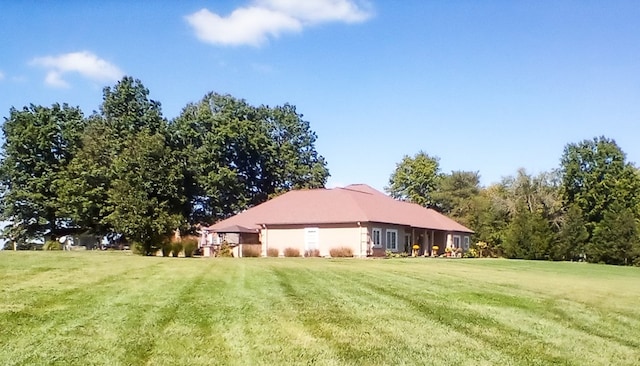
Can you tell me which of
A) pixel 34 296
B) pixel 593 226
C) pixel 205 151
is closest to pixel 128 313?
pixel 34 296

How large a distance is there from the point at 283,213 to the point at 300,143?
76.2 feet

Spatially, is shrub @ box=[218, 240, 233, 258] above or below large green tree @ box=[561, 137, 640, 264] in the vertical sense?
→ below

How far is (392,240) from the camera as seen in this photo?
46.7 meters

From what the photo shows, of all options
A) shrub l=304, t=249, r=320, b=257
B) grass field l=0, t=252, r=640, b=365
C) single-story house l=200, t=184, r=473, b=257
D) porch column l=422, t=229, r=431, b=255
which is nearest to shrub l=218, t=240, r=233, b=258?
single-story house l=200, t=184, r=473, b=257

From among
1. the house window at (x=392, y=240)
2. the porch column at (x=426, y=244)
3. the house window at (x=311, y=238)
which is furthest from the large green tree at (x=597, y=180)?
the house window at (x=311, y=238)

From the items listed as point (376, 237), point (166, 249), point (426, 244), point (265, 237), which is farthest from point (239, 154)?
point (166, 249)

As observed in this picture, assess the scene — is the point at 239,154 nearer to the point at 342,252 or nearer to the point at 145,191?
the point at 145,191

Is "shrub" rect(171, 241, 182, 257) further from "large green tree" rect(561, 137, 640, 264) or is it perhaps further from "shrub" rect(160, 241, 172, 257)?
"large green tree" rect(561, 137, 640, 264)

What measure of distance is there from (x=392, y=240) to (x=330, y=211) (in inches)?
209

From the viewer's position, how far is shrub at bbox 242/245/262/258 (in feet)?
142

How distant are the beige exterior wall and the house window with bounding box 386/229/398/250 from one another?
3.89 meters

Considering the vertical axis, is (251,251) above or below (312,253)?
above

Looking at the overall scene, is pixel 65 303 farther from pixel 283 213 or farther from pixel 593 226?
pixel 593 226

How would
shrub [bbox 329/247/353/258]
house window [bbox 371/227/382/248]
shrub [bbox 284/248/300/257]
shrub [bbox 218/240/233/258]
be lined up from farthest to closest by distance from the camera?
house window [bbox 371/227/382/248]
shrub [bbox 284/248/300/257]
shrub [bbox 218/240/233/258]
shrub [bbox 329/247/353/258]
